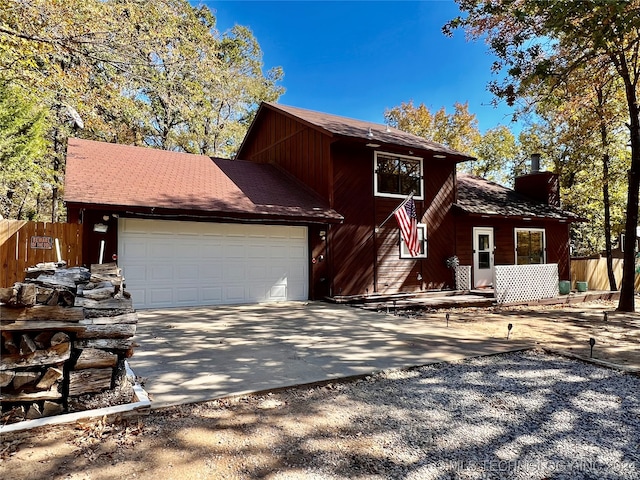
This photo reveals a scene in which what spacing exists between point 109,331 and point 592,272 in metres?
17.8

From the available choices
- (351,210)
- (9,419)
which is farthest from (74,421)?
(351,210)

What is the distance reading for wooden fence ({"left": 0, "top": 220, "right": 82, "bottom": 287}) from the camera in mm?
7246

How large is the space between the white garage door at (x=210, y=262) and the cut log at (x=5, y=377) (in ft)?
18.9

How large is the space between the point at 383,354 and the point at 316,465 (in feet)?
8.59

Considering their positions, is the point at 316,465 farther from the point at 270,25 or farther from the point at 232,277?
the point at 270,25

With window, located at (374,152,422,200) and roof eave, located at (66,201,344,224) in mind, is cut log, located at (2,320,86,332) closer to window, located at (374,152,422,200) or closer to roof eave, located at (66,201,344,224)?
roof eave, located at (66,201,344,224)

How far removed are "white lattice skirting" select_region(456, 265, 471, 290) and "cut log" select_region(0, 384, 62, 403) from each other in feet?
36.9

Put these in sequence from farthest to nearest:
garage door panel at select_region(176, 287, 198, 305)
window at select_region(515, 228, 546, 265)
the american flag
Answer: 1. window at select_region(515, 228, 546, 265)
2. the american flag
3. garage door panel at select_region(176, 287, 198, 305)

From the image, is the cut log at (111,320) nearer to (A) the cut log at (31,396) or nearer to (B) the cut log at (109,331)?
(B) the cut log at (109,331)

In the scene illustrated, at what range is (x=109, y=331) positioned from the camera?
2.88 meters

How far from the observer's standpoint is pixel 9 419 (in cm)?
258

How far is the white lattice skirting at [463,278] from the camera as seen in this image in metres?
12.1

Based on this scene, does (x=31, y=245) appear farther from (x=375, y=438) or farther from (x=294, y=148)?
(x=375, y=438)

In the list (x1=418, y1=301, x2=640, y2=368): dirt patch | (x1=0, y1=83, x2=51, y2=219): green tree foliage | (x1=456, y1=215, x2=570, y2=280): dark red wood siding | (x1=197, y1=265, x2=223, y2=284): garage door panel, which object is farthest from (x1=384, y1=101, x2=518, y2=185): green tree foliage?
(x1=0, y1=83, x2=51, y2=219): green tree foliage
